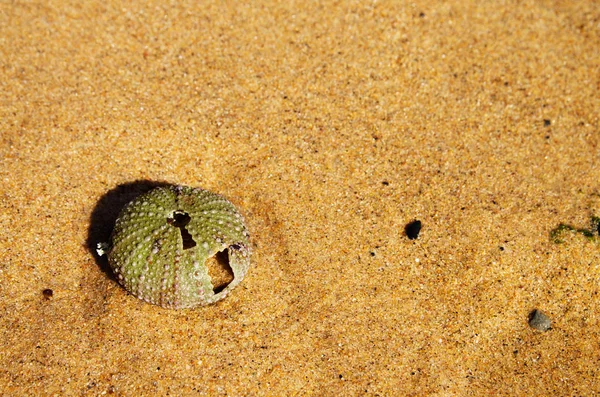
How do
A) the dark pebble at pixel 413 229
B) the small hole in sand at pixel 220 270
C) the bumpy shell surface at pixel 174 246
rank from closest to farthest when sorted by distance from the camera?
the bumpy shell surface at pixel 174 246
the small hole in sand at pixel 220 270
the dark pebble at pixel 413 229

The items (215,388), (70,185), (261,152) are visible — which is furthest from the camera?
(261,152)

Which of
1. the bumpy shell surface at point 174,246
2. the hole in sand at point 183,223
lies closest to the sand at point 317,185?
the bumpy shell surface at point 174,246

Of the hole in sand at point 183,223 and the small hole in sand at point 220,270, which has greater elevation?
the hole in sand at point 183,223

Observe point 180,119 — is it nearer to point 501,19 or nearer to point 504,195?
point 504,195

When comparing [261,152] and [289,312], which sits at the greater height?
[261,152]

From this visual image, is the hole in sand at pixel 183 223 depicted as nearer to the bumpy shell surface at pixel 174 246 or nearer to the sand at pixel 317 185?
the bumpy shell surface at pixel 174 246

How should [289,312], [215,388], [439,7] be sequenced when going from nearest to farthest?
[215,388], [289,312], [439,7]

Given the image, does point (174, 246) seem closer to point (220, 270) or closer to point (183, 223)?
point (183, 223)

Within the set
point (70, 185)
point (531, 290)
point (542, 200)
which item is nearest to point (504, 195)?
point (542, 200)
